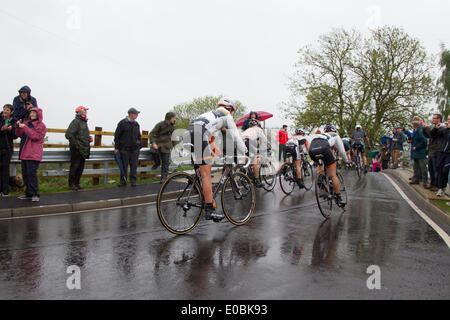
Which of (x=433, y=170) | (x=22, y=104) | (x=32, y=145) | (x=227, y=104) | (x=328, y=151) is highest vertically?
(x=22, y=104)

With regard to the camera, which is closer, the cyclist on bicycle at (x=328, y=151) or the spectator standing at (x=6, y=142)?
the cyclist on bicycle at (x=328, y=151)

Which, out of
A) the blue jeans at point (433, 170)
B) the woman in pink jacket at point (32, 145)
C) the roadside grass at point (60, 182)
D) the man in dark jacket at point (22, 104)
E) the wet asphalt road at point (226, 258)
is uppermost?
the man in dark jacket at point (22, 104)

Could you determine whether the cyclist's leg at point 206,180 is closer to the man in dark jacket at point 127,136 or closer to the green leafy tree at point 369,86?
the man in dark jacket at point 127,136

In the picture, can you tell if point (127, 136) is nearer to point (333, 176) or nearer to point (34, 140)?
point (34, 140)

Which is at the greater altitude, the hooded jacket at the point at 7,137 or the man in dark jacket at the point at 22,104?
the man in dark jacket at the point at 22,104

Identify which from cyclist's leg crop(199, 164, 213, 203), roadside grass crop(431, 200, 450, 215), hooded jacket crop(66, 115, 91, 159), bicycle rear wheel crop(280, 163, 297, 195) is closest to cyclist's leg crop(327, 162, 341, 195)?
roadside grass crop(431, 200, 450, 215)

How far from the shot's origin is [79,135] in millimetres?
10852

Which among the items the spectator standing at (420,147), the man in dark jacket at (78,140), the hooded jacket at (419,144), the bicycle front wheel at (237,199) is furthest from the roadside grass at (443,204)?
the man in dark jacket at (78,140)

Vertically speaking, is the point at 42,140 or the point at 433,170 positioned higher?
the point at 42,140

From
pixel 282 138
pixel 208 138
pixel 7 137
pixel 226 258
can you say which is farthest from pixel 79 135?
pixel 282 138

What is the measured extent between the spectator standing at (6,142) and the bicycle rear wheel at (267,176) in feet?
21.7

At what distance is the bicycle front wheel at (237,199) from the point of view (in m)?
6.73

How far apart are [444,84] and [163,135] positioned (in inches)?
1538

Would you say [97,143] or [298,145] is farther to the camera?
[97,143]
